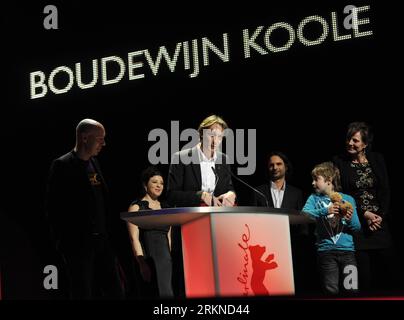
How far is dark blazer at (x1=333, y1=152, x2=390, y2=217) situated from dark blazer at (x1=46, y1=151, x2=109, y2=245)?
180cm

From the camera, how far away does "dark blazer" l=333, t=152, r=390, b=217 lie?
4.51 metres

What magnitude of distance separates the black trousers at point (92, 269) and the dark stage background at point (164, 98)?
2170 millimetres

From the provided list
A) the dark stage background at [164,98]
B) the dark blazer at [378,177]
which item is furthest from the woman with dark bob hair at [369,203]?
the dark stage background at [164,98]

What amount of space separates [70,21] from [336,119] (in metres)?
2.63

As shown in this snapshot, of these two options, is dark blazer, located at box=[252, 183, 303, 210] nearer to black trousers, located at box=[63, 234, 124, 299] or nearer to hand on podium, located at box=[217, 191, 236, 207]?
hand on podium, located at box=[217, 191, 236, 207]

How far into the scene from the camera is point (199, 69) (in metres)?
5.77

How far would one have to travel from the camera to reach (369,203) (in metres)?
4.54

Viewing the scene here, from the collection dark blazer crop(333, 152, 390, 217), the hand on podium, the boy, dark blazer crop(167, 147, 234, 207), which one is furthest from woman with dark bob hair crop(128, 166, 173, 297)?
dark blazer crop(333, 152, 390, 217)

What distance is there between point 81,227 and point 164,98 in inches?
94.1

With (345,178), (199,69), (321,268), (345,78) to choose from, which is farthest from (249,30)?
(321,268)

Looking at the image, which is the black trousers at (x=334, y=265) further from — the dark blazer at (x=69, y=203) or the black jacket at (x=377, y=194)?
the dark blazer at (x=69, y=203)

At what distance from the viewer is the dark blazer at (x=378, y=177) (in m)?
4.51

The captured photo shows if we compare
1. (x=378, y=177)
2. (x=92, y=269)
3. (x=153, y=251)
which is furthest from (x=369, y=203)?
(x=92, y=269)

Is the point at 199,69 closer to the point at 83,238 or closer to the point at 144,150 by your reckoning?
the point at 144,150
